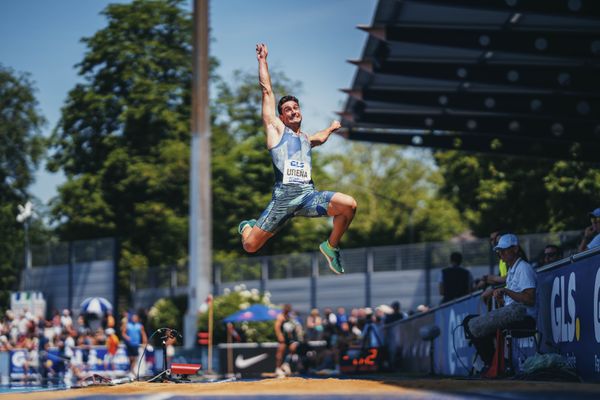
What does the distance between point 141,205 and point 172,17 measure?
1148 centimetres

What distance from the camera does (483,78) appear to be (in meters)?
25.6

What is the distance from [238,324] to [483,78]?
16.2 meters

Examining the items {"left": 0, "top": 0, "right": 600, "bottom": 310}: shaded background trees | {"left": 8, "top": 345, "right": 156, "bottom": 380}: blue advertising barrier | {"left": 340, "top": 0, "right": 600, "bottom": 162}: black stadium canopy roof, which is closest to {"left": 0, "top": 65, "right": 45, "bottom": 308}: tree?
{"left": 0, "top": 0, "right": 600, "bottom": 310}: shaded background trees

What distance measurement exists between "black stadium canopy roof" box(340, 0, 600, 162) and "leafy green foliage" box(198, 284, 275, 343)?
9.64 m

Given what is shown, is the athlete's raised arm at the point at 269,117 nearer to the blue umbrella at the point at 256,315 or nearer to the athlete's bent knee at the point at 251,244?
the athlete's bent knee at the point at 251,244

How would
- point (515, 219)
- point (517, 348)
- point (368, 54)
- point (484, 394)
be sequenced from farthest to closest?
point (515, 219) → point (368, 54) → point (517, 348) → point (484, 394)

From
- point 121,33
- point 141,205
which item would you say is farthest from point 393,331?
point 121,33

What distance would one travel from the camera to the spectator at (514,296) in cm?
1316

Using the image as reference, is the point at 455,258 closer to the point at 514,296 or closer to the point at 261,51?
the point at 514,296

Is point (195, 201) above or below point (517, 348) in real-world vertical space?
above

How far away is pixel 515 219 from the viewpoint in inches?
1845

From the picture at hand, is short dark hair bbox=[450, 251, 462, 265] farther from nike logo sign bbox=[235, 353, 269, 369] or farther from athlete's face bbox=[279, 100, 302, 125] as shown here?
nike logo sign bbox=[235, 353, 269, 369]

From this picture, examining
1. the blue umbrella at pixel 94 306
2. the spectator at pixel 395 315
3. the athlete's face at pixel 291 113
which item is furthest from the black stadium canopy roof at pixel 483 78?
the blue umbrella at pixel 94 306

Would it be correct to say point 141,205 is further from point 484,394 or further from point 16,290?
point 484,394
